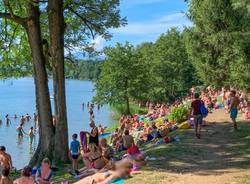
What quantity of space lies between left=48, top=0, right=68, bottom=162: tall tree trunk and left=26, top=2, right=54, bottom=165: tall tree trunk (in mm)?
455

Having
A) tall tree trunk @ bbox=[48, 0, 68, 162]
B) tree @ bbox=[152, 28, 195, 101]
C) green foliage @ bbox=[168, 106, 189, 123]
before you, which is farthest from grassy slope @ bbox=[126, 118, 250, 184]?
tree @ bbox=[152, 28, 195, 101]

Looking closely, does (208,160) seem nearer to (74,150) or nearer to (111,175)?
(111,175)

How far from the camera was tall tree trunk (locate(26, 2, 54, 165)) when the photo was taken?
17547 millimetres

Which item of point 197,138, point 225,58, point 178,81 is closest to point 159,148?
point 197,138

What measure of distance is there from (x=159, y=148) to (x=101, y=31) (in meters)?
7.14

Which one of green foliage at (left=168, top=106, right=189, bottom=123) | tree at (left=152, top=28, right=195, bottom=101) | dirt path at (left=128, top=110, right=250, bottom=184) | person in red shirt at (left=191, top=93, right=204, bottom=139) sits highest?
tree at (left=152, top=28, right=195, bottom=101)

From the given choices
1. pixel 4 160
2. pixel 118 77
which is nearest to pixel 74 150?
pixel 4 160

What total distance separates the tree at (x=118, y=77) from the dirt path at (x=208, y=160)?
30254mm

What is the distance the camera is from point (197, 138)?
16234mm

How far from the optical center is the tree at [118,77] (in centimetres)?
4841

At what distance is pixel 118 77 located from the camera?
48.6 m

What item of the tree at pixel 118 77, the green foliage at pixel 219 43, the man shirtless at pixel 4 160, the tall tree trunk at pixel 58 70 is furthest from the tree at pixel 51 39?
the tree at pixel 118 77

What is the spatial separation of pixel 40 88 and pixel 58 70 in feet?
3.68

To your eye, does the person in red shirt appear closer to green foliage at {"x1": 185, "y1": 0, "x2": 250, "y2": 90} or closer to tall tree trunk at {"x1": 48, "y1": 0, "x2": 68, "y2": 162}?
tall tree trunk at {"x1": 48, "y1": 0, "x2": 68, "y2": 162}
